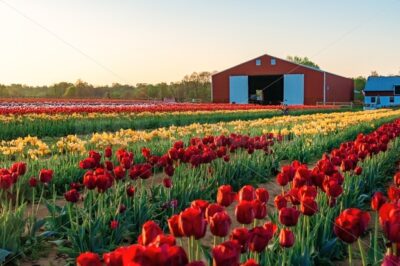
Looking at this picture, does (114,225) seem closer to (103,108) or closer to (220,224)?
(220,224)

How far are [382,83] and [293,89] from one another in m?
16.4

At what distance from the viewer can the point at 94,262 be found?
131cm

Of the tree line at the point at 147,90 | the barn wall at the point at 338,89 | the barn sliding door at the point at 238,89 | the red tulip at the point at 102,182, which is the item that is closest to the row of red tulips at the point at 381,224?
the red tulip at the point at 102,182

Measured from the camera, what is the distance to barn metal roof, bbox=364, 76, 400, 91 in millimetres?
50281

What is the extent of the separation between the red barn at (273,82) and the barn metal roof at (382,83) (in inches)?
355

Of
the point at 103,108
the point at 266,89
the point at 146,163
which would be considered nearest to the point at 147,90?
the point at 266,89

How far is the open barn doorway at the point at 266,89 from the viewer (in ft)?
138

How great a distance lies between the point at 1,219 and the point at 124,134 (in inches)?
193

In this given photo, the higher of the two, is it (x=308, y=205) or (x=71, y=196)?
(x=308, y=205)

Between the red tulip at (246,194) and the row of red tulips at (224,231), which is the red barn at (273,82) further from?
the red tulip at (246,194)

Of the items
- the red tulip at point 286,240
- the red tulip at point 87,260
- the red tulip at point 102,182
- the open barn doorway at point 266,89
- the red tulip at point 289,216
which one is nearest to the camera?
the red tulip at point 87,260

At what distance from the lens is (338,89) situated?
44500mm

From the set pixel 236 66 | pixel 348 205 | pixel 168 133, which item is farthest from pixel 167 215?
pixel 236 66

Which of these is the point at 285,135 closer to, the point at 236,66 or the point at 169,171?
the point at 169,171
